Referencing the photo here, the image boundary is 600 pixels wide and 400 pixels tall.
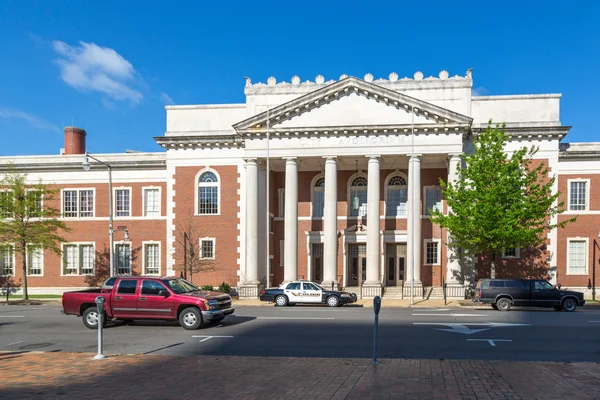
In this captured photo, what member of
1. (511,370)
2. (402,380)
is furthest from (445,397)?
(511,370)

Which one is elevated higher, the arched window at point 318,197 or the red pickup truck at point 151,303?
the arched window at point 318,197

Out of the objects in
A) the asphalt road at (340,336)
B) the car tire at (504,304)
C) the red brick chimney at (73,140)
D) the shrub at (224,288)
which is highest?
the red brick chimney at (73,140)

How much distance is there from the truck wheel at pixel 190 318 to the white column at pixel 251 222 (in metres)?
17.0

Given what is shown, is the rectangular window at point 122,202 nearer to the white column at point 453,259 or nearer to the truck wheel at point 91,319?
the truck wheel at point 91,319

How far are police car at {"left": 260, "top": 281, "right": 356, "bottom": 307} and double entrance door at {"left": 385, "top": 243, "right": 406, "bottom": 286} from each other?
10.5 meters

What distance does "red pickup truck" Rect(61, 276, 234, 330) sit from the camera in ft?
55.8

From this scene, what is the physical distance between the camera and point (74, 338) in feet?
52.2

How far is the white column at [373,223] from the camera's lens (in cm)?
3281

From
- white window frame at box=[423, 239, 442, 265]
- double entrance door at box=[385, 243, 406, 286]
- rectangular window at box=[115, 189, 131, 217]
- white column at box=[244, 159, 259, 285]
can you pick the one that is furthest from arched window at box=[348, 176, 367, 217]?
rectangular window at box=[115, 189, 131, 217]

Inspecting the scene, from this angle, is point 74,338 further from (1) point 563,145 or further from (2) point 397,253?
(1) point 563,145

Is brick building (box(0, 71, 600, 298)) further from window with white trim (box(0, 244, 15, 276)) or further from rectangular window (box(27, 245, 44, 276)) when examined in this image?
rectangular window (box(27, 245, 44, 276))

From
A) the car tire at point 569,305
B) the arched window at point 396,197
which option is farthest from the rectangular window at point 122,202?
the car tire at point 569,305

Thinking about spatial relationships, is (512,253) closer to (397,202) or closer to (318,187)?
(397,202)

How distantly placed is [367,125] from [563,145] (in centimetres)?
1390
